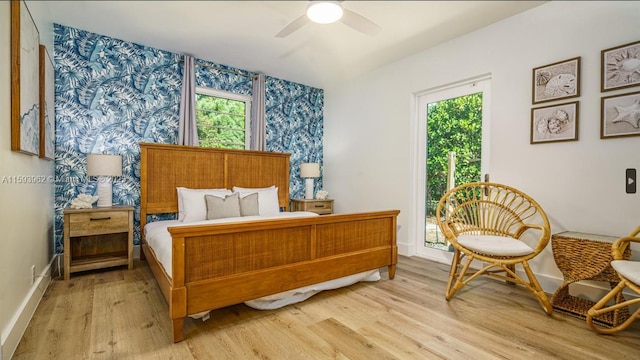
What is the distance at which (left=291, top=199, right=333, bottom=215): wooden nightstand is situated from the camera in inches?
181

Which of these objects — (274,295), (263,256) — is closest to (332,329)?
(274,295)

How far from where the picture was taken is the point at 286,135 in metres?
4.96

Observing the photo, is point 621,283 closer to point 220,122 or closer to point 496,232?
point 496,232

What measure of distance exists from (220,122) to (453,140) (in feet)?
10.4

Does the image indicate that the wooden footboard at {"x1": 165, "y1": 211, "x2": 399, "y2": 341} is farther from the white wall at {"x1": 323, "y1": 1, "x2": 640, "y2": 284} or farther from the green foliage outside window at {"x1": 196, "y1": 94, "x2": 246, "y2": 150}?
the green foliage outside window at {"x1": 196, "y1": 94, "x2": 246, "y2": 150}

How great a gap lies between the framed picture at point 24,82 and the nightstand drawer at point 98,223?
0.83 meters

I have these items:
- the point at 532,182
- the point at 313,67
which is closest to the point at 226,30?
the point at 313,67

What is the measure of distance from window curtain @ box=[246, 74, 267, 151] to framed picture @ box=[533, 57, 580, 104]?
133 inches

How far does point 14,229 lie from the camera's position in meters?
1.84

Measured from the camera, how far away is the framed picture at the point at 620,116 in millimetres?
2289

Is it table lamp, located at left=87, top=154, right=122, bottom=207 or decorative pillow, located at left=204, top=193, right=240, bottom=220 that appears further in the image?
decorative pillow, located at left=204, top=193, right=240, bottom=220

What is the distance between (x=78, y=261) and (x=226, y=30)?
2.88m

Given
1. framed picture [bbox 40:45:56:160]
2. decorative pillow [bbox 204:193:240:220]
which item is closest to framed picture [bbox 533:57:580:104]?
decorative pillow [bbox 204:193:240:220]

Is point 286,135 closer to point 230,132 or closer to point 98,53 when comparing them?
point 230,132
